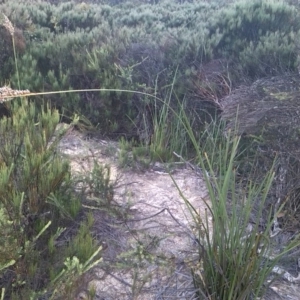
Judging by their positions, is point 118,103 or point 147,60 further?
point 147,60

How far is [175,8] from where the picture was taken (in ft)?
33.3

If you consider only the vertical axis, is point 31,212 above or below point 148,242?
above

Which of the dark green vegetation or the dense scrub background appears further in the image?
the dense scrub background

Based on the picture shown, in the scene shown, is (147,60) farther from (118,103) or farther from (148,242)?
(148,242)

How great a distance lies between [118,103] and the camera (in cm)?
518

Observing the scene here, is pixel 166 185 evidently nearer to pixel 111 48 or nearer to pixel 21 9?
pixel 111 48

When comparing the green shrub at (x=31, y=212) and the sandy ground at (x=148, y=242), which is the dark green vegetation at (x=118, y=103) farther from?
the sandy ground at (x=148, y=242)

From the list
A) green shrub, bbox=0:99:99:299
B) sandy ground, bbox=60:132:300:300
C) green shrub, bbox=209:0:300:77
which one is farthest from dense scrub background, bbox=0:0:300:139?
green shrub, bbox=0:99:99:299

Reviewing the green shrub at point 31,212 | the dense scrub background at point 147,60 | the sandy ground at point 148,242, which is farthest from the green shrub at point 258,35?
the green shrub at point 31,212

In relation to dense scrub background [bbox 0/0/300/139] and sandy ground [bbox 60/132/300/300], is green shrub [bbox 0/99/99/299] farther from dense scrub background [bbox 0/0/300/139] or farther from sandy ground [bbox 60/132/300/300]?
dense scrub background [bbox 0/0/300/139]

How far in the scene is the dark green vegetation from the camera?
7.19 ft

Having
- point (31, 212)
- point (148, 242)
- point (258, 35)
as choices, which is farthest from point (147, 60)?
point (31, 212)

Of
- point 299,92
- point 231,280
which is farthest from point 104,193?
point 299,92

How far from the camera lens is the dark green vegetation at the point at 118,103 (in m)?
2.19
